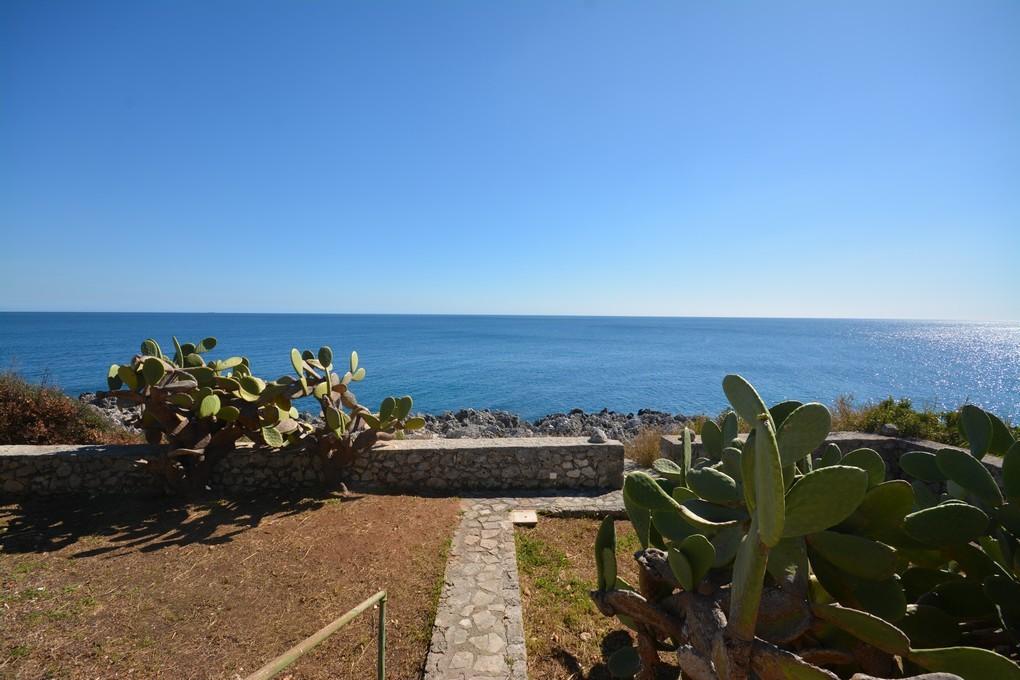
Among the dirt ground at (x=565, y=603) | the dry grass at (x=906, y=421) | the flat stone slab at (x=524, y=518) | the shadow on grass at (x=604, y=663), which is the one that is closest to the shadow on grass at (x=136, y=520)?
the flat stone slab at (x=524, y=518)

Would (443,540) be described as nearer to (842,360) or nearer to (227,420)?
(227,420)

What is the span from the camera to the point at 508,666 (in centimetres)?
306

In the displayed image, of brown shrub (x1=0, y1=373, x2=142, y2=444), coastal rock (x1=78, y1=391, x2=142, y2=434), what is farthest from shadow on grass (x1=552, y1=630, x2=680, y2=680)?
coastal rock (x1=78, y1=391, x2=142, y2=434)

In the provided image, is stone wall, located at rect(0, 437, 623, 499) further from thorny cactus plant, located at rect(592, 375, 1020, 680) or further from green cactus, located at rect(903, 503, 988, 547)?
green cactus, located at rect(903, 503, 988, 547)

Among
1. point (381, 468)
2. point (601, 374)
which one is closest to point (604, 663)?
point (381, 468)

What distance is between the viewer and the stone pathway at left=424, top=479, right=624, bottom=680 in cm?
307

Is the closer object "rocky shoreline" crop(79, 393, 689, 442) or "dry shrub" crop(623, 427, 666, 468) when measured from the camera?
"dry shrub" crop(623, 427, 666, 468)

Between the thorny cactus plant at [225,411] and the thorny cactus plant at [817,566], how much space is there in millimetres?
5012

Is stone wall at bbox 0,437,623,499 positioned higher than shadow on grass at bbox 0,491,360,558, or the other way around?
stone wall at bbox 0,437,623,499

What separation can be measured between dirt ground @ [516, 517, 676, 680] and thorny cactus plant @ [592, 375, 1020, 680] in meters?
1.33

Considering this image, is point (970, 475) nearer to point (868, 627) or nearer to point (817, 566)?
point (817, 566)

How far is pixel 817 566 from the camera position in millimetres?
1822

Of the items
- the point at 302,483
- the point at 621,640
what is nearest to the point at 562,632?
the point at 621,640

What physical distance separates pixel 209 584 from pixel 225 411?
2.38 metres
